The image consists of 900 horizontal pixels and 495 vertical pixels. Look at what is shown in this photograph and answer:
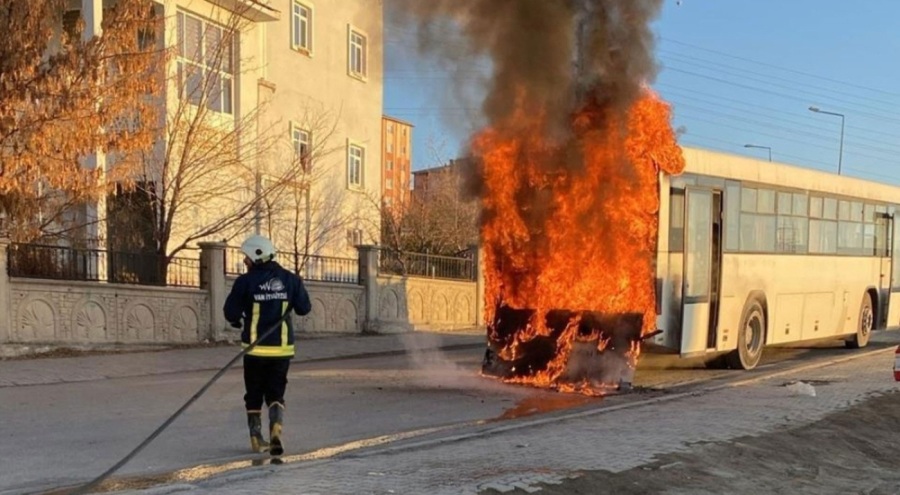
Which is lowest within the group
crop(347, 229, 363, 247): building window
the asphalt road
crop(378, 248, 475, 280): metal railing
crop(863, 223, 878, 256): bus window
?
the asphalt road

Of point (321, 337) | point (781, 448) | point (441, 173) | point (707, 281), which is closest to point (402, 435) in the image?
point (781, 448)

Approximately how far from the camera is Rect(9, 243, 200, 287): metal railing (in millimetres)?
14109

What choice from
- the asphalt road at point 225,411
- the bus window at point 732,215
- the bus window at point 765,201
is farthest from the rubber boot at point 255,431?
the bus window at point 765,201

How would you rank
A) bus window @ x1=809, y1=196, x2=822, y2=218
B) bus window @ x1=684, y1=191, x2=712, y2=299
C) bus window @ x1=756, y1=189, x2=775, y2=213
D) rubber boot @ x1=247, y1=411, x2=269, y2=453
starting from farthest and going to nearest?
bus window @ x1=809, y1=196, x2=822, y2=218 < bus window @ x1=756, y1=189, x2=775, y2=213 < bus window @ x1=684, y1=191, x2=712, y2=299 < rubber boot @ x1=247, y1=411, x2=269, y2=453

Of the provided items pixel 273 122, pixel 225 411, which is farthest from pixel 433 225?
pixel 225 411

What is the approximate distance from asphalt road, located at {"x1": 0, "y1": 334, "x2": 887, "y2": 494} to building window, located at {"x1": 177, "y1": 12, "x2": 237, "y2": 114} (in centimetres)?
855

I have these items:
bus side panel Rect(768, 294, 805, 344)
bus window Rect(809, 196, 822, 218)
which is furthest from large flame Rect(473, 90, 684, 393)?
bus window Rect(809, 196, 822, 218)

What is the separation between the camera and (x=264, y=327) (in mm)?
6539

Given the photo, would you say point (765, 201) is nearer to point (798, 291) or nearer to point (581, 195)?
point (798, 291)

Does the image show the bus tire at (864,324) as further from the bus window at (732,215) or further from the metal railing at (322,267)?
the metal railing at (322,267)

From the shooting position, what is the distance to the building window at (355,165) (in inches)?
1089

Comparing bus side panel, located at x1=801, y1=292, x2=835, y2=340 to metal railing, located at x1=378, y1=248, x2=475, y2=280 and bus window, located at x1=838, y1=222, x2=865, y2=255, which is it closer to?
bus window, located at x1=838, y1=222, x2=865, y2=255

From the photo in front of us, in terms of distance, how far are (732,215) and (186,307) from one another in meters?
10.6

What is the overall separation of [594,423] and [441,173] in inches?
889
